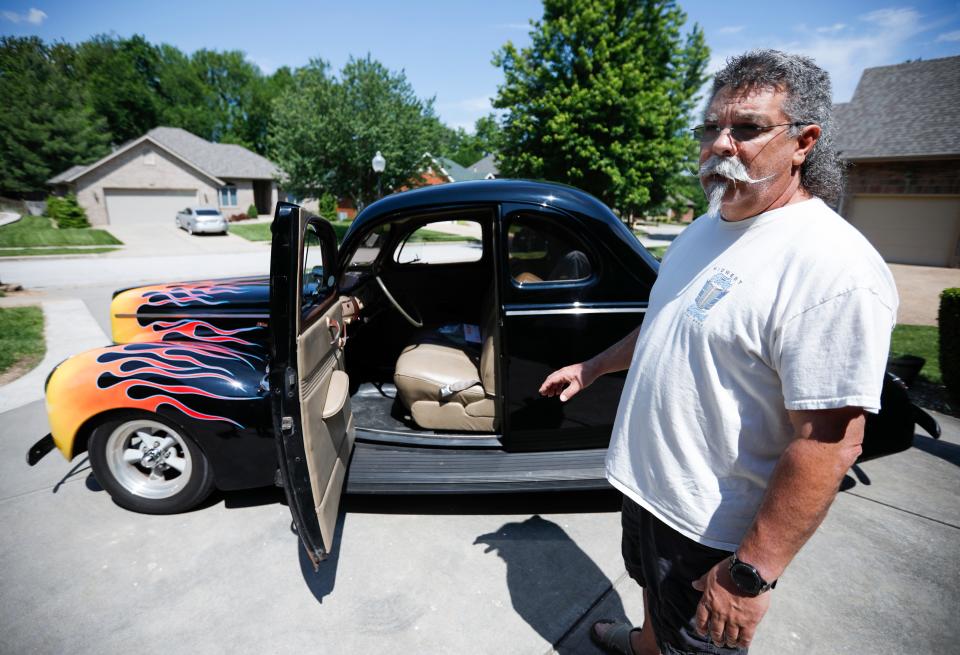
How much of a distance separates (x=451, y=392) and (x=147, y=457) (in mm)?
1846

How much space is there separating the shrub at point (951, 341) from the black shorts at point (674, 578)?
15.8 ft

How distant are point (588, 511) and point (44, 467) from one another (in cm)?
394

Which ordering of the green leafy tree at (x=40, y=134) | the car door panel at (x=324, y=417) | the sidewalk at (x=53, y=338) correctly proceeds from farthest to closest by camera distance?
the green leafy tree at (x=40, y=134) → the sidewalk at (x=53, y=338) → the car door panel at (x=324, y=417)

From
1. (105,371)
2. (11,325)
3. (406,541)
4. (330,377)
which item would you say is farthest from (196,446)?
(11,325)

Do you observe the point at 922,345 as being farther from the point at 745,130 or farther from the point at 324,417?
the point at 324,417

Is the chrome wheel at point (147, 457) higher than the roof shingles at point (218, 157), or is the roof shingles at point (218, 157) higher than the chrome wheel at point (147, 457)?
the roof shingles at point (218, 157)

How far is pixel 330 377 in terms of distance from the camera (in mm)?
2723

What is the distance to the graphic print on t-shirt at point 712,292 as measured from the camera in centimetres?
128

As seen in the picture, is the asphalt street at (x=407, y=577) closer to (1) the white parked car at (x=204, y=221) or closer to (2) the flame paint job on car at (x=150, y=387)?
(2) the flame paint job on car at (x=150, y=387)

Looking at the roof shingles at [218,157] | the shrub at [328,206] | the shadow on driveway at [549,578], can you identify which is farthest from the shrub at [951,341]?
the roof shingles at [218,157]

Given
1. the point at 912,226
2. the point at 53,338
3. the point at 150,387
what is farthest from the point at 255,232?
the point at 912,226

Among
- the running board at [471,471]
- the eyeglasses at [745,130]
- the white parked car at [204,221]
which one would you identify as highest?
the white parked car at [204,221]

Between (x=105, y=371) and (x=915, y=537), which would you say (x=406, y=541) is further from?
(x=915, y=537)

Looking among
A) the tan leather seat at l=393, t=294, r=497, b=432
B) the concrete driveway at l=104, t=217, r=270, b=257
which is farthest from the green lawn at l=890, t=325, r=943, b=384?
the concrete driveway at l=104, t=217, r=270, b=257
